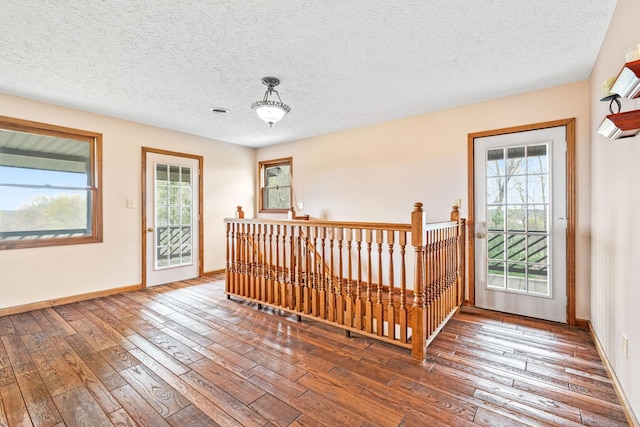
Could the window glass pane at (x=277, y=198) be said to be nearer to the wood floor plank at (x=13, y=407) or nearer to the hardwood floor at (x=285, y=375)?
the hardwood floor at (x=285, y=375)

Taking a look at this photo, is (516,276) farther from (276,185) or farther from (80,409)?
(276,185)

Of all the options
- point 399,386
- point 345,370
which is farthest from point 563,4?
point 345,370

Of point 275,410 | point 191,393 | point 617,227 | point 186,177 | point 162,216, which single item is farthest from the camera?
point 186,177

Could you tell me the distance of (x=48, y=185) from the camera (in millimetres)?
3664

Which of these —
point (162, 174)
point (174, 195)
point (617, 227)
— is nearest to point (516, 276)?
point (617, 227)

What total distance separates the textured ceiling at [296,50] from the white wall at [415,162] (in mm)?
223

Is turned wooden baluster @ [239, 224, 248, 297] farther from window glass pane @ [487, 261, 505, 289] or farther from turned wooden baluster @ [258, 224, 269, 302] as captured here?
window glass pane @ [487, 261, 505, 289]

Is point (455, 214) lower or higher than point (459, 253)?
higher

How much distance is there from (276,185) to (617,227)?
193 inches

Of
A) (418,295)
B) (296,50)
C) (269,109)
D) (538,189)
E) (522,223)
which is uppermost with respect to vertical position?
(296,50)

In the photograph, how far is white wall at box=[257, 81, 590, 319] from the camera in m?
2.97

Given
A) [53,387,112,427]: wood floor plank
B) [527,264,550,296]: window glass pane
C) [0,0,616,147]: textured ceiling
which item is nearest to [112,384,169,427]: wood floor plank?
[53,387,112,427]: wood floor plank

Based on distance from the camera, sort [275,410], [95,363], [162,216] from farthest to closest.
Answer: [162,216] → [95,363] → [275,410]

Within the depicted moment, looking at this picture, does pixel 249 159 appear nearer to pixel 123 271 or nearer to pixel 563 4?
pixel 123 271
